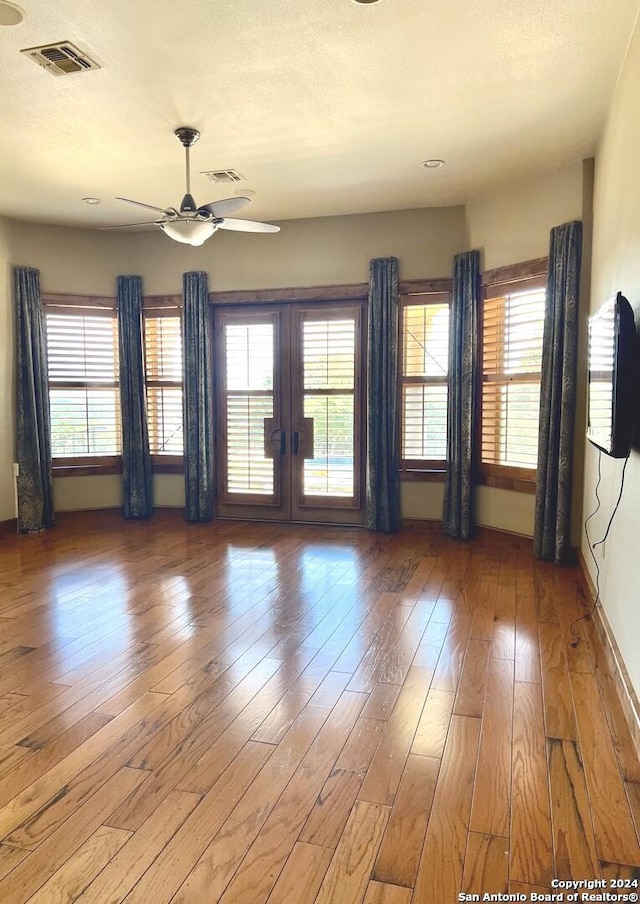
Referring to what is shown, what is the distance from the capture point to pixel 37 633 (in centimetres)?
358

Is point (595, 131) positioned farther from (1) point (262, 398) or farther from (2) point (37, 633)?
(2) point (37, 633)

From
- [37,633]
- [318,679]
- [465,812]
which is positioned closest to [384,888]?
[465,812]

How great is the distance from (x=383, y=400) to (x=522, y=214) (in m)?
2.07

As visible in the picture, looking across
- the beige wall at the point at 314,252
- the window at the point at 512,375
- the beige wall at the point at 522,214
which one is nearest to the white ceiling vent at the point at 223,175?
the beige wall at the point at 314,252

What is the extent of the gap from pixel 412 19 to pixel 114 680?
3.54m

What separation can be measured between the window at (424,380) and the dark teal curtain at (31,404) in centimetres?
373

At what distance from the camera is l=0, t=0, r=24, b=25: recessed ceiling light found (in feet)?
9.11

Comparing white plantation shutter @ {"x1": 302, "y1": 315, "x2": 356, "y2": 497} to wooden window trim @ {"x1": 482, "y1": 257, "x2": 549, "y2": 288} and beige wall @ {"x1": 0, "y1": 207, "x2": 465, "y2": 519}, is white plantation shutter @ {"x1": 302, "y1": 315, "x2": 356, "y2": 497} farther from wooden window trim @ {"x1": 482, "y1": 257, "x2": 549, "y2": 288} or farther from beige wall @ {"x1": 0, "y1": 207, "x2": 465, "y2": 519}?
wooden window trim @ {"x1": 482, "y1": 257, "x2": 549, "y2": 288}

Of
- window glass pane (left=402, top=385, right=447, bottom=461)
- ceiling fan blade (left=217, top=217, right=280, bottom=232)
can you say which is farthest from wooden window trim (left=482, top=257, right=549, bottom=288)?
ceiling fan blade (left=217, top=217, right=280, bottom=232)

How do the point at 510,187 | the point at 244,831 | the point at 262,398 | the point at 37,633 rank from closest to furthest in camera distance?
the point at 244,831 → the point at 37,633 → the point at 510,187 → the point at 262,398

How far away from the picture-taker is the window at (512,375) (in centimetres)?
513

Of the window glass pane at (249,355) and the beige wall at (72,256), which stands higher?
the beige wall at (72,256)

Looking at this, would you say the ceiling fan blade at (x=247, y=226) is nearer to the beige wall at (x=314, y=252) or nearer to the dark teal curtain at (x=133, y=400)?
the beige wall at (x=314, y=252)

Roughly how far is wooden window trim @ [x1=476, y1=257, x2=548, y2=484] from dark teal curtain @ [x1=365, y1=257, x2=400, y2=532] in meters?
0.84
